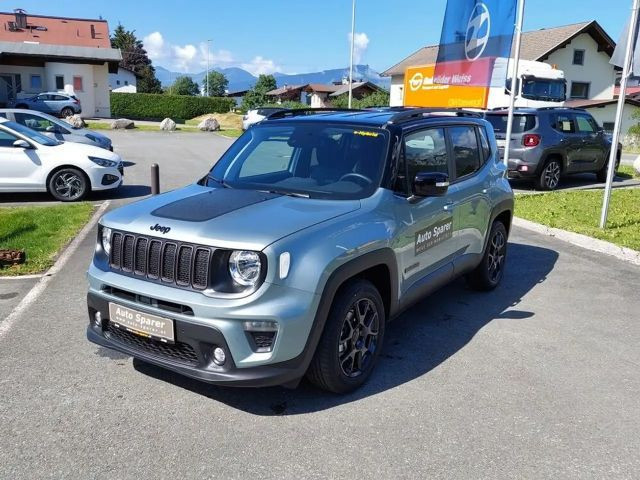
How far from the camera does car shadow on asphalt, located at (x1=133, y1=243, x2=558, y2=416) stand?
3.73 meters

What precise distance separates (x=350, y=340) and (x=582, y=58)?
46.7 metres

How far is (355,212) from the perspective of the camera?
3785 millimetres

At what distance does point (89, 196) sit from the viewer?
11.3 metres

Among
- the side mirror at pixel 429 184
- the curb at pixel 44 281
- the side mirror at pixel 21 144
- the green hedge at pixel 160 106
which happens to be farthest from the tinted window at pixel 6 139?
the green hedge at pixel 160 106

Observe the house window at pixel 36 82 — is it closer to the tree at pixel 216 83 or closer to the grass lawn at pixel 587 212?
the grass lawn at pixel 587 212

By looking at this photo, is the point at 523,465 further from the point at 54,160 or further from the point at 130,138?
the point at 130,138

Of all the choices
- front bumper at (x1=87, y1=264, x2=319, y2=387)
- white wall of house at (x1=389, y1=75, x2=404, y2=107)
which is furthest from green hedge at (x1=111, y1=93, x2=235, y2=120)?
front bumper at (x1=87, y1=264, x2=319, y2=387)

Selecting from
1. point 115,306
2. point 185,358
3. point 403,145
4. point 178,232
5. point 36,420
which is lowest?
point 36,420

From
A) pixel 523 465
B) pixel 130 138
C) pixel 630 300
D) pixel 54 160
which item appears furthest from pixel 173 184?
pixel 130 138

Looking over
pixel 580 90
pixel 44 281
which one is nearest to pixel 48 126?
pixel 44 281

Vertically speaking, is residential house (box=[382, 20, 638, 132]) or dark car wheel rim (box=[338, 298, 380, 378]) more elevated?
residential house (box=[382, 20, 638, 132])

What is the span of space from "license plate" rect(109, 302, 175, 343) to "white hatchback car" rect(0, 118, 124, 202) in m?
7.75

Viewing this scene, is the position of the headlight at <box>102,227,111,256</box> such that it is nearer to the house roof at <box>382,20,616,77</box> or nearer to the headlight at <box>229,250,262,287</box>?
the headlight at <box>229,250,262,287</box>

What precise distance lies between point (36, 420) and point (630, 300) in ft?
17.6
